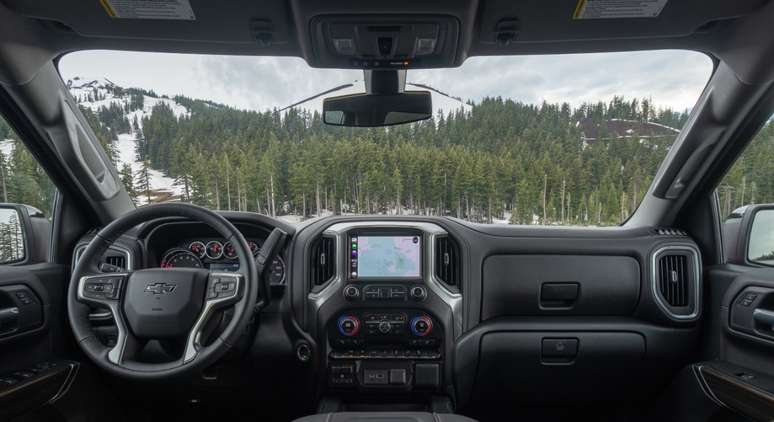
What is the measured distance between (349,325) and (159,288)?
4.13ft

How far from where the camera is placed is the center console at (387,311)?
122 inches

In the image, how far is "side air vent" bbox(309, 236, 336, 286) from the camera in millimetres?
3152

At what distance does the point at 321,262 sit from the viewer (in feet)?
10.4

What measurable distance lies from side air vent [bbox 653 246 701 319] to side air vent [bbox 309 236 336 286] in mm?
2180

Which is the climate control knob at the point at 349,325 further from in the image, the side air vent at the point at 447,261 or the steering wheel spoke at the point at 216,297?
the steering wheel spoke at the point at 216,297

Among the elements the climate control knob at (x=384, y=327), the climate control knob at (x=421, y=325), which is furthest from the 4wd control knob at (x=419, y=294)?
the climate control knob at (x=384, y=327)

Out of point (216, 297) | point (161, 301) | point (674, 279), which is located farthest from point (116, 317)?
point (674, 279)

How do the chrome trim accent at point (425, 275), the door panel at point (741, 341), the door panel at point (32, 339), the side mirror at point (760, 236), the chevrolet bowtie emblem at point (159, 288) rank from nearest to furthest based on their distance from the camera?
the chevrolet bowtie emblem at point (159, 288)
the door panel at point (32, 339)
the door panel at point (741, 341)
the side mirror at point (760, 236)
the chrome trim accent at point (425, 275)

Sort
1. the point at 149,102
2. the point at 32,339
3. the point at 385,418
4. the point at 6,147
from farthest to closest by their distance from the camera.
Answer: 1. the point at 149,102
2. the point at 6,147
3. the point at 32,339
4. the point at 385,418

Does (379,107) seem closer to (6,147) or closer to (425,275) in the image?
(425,275)

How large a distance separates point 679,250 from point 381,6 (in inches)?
99.4

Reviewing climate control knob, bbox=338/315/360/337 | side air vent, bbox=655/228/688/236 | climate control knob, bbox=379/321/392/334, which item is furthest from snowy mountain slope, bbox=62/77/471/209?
side air vent, bbox=655/228/688/236

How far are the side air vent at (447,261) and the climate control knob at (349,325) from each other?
62 cm

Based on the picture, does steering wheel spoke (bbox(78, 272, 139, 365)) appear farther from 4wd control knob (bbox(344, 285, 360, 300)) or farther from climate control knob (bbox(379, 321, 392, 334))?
climate control knob (bbox(379, 321, 392, 334))
